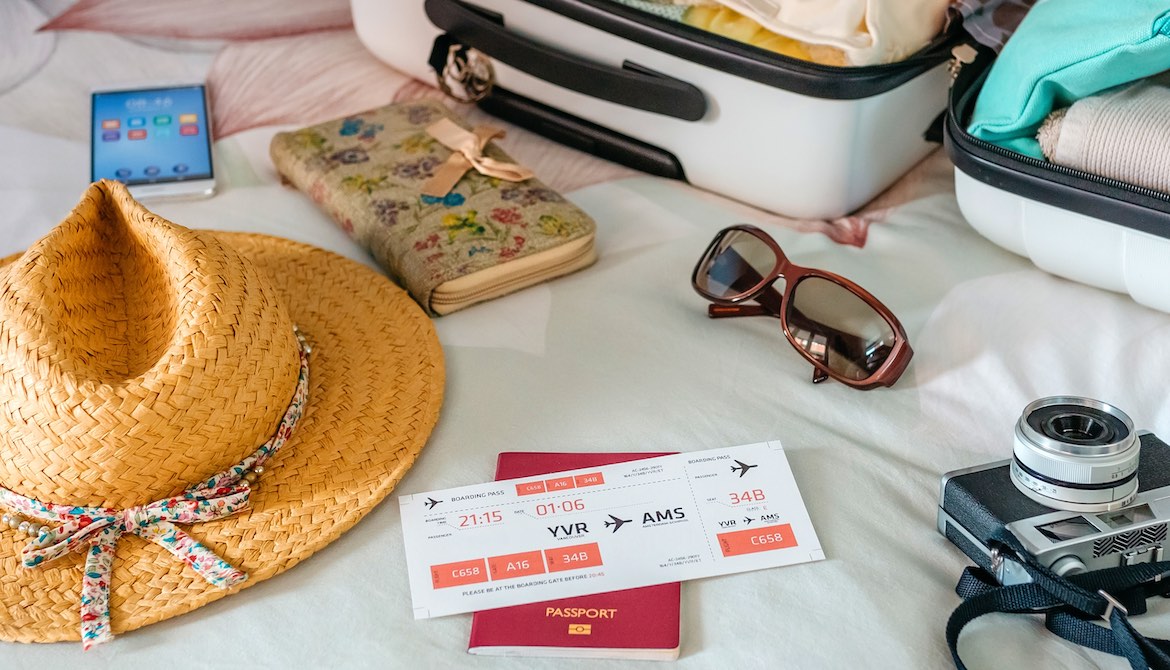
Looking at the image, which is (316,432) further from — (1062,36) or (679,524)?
(1062,36)

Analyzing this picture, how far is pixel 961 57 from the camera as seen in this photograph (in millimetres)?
893

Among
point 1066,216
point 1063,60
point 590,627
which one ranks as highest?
point 1063,60

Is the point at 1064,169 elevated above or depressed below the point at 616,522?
above

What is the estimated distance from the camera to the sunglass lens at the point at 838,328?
76 centimetres

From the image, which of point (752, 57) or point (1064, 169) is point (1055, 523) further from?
point (752, 57)

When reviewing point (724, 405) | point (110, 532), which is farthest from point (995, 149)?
point (110, 532)

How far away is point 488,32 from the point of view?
101 centimetres

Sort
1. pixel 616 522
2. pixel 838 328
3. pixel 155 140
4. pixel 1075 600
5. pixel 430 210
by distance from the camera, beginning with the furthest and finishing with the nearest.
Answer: pixel 155 140, pixel 430 210, pixel 838 328, pixel 616 522, pixel 1075 600

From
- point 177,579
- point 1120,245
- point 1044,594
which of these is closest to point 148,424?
point 177,579

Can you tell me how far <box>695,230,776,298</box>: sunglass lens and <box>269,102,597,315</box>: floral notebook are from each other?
103 mm

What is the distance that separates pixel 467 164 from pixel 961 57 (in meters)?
0.42

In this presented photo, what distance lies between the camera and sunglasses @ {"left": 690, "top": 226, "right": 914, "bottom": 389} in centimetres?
76

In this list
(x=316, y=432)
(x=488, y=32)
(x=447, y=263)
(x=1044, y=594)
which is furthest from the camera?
(x=488, y=32)

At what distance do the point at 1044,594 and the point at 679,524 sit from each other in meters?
0.21
